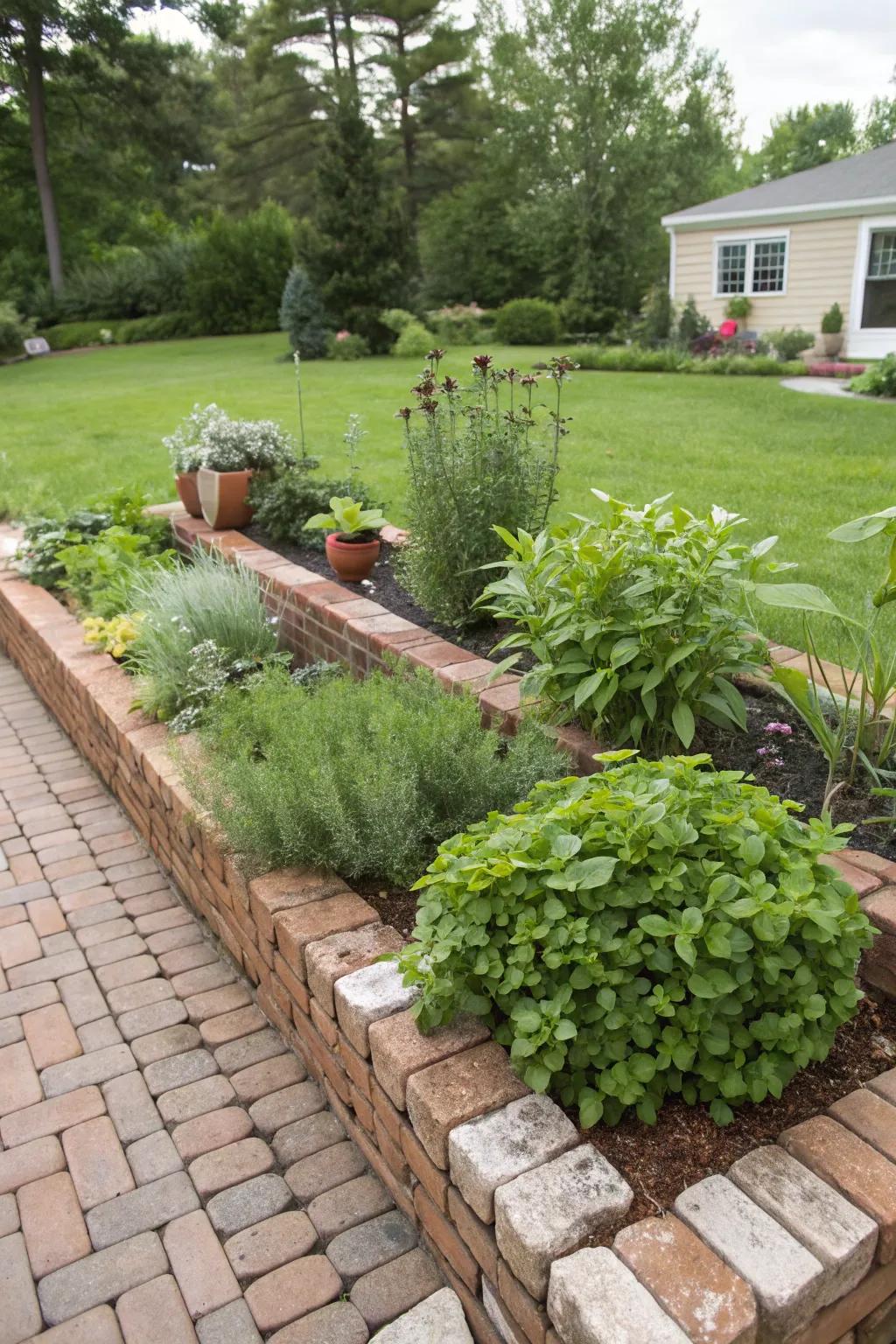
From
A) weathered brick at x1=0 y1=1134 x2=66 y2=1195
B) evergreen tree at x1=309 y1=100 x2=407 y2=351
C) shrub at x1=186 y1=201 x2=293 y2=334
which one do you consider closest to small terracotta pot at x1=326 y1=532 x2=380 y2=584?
weathered brick at x1=0 y1=1134 x2=66 y2=1195

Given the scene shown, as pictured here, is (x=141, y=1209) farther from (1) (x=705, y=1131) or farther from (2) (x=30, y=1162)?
(1) (x=705, y=1131)

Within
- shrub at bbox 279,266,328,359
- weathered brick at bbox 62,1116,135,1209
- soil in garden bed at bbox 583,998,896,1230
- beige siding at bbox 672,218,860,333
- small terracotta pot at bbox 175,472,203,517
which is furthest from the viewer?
shrub at bbox 279,266,328,359

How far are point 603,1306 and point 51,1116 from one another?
1402 mm

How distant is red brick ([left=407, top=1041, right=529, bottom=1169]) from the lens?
146cm

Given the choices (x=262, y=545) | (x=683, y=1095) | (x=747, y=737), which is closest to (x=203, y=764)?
(x=747, y=737)

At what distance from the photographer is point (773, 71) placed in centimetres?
2517

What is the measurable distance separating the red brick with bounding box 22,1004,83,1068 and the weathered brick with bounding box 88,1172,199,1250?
1.56 ft

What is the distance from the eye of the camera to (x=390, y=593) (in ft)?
12.5

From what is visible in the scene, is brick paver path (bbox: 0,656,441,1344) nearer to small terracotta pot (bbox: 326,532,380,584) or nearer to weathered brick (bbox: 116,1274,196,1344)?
weathered brick (bbox: 116,1274,196,1344)

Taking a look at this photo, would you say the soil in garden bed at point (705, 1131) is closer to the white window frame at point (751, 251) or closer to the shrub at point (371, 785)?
the shrub at point (371, 785)

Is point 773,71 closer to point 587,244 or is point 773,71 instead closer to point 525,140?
point 525,140

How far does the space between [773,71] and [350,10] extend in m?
11.2

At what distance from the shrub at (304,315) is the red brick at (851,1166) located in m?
15.1

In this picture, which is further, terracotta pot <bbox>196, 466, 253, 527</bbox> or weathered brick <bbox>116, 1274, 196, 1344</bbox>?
terracotta pot <bbox>196, 466, 253, 527</bbox>
